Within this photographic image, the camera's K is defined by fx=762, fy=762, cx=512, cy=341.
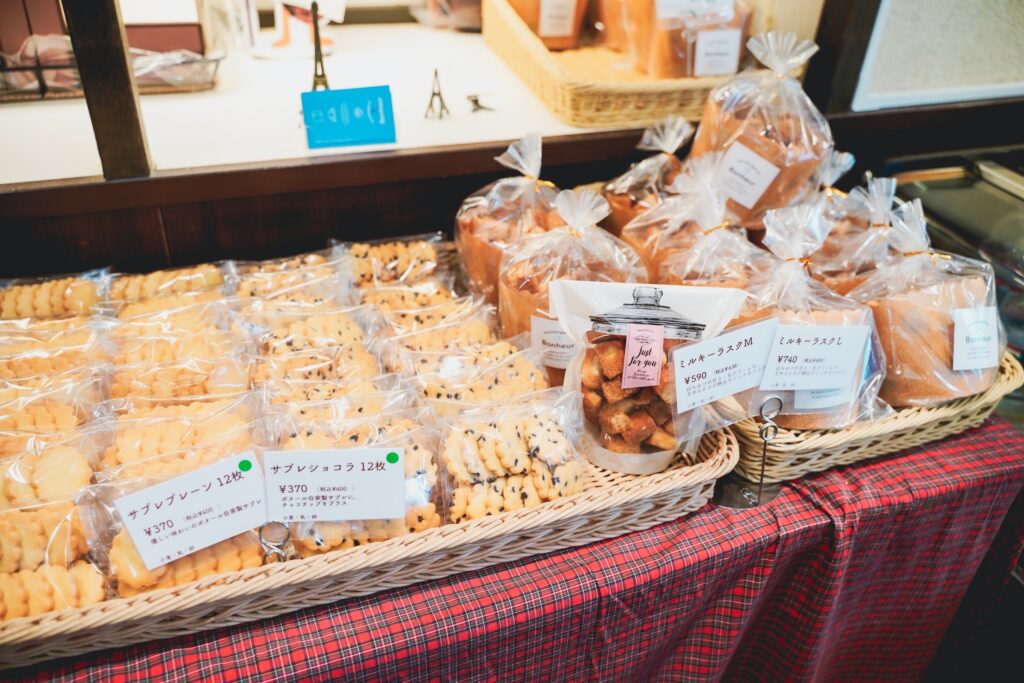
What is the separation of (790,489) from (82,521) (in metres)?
1.20

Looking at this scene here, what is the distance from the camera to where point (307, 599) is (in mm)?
1152

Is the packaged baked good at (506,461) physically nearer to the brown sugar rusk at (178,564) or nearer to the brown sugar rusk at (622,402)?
the brown sugar rusk at (622,402)

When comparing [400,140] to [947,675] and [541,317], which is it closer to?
[541,317]

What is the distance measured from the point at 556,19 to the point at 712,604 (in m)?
1.58

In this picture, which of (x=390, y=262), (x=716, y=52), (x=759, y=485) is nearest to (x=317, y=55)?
(x=390, y=262)

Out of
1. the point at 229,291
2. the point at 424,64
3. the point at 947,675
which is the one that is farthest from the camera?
the point at 424,64

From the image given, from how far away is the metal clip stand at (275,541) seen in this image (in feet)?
3.81

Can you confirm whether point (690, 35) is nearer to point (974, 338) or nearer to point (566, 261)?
point (566, 261)

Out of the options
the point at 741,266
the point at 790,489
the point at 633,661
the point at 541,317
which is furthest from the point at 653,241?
the point at 633,661

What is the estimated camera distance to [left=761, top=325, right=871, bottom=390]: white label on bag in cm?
133

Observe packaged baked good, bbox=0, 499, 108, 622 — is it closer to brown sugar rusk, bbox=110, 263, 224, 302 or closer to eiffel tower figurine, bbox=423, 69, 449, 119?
brown sugar rusk, bbox=110, 263, 224, 302

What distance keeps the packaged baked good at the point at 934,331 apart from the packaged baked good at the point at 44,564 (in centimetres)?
141

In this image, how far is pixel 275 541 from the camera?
117 centimetres

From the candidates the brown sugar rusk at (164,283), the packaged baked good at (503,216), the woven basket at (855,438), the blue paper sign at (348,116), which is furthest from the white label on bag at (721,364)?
the brown sugar rusk at (164,283)
